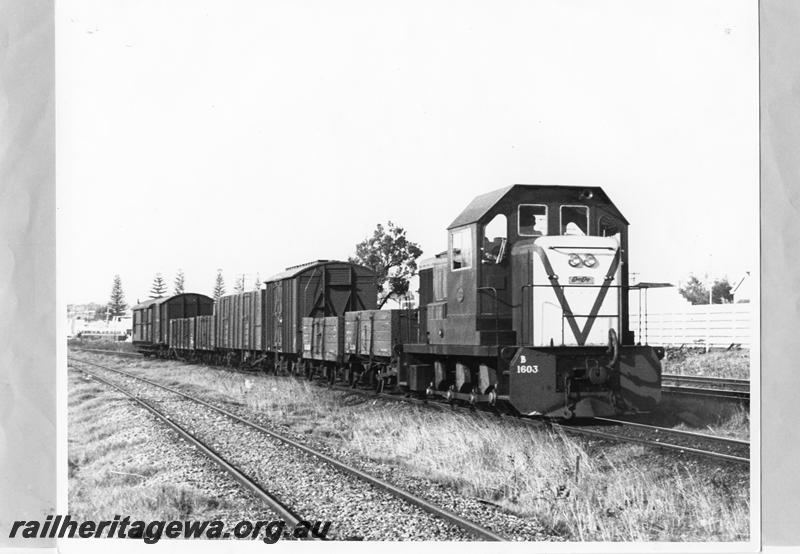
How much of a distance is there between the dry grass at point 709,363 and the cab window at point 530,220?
9.58 meters

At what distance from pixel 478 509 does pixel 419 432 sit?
11.8ft

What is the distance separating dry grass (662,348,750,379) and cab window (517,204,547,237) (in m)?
9.58

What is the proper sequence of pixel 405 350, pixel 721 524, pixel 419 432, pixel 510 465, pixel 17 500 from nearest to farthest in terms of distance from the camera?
pixel 721 524 → pixel 17 500 → pixel 510 465 → pixel 419 432 → pixel 405 350

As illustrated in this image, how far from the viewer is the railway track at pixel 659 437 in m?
9.41

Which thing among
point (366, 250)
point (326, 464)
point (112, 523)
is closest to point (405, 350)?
point (326, 464)

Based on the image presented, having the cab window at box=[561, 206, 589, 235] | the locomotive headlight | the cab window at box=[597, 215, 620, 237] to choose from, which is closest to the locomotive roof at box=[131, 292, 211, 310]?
the cab window at box=[561, 206, 589, 235]

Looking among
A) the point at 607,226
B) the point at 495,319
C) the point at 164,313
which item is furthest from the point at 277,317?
the point at 164,313

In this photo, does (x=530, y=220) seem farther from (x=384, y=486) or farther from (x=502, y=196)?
(x=384, y=486)

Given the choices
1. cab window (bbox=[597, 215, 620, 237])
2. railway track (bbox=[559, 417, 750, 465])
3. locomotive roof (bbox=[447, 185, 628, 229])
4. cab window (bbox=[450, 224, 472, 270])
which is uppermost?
locomotive roof (bbox=[447, 185, 628, 229])

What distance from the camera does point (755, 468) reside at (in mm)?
8062

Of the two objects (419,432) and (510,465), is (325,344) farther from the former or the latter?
(510,465)

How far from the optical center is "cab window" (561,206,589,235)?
11.7 meters

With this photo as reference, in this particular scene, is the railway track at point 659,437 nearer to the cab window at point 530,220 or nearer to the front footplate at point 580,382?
the front footplate at point 580,382

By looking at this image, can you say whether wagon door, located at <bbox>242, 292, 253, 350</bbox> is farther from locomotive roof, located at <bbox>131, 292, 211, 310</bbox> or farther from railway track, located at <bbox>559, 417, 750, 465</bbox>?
railway track, located at <bbox>559, 417, 750, 465</bbox>
